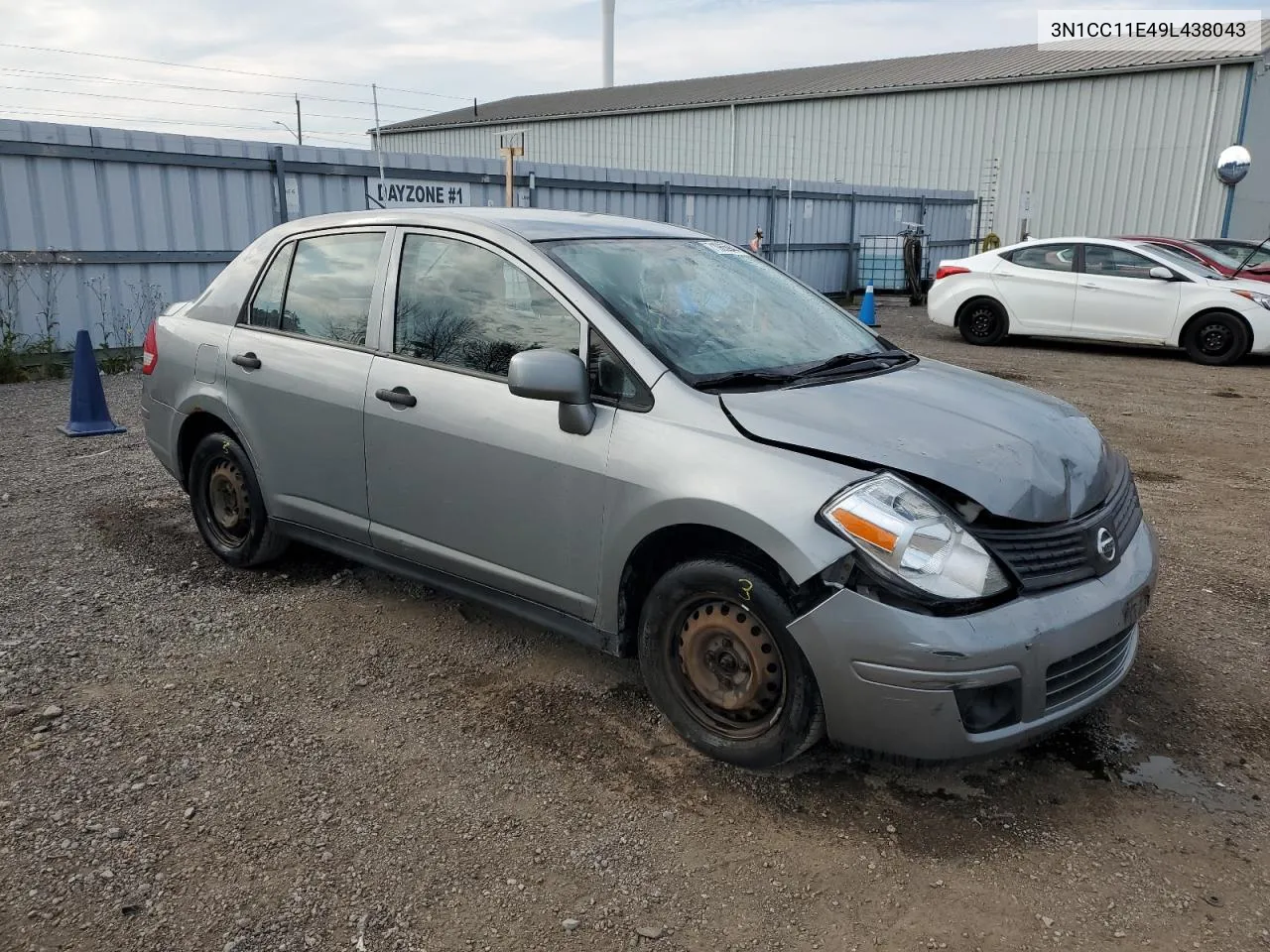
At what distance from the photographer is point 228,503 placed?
4.75 metres

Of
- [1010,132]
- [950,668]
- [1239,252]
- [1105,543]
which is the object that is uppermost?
[1010,132]

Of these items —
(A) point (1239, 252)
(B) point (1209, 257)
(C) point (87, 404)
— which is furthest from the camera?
(A) point (1239, 252)

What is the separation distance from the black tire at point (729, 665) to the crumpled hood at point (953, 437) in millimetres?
465

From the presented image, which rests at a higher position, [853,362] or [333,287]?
[333,287]

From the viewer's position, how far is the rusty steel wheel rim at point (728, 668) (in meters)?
2.90

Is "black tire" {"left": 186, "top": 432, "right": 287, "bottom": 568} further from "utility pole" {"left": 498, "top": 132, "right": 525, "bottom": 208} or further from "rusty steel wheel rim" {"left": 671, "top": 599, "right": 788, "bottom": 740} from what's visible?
"utility pole" {"left": 498, "top": 132, "right": 525, "bottom": 208}

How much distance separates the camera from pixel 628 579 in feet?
10.5

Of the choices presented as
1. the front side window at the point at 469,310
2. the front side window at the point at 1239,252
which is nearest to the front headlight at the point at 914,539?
the front side window at the point at 469,310

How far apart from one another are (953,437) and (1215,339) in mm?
10750

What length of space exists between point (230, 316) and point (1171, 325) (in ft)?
37.0

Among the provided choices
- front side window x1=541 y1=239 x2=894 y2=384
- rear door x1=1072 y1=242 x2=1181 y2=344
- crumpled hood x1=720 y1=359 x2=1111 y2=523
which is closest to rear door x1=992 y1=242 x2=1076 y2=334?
rear door x1=1072 y1=242 x2=1181 y2=344

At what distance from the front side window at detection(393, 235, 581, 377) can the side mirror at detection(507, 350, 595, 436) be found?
0.65 ft

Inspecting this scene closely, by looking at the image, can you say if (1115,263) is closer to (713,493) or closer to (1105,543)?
(1105,543)

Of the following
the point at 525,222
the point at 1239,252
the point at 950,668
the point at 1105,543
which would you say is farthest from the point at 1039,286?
the point at 950,668
